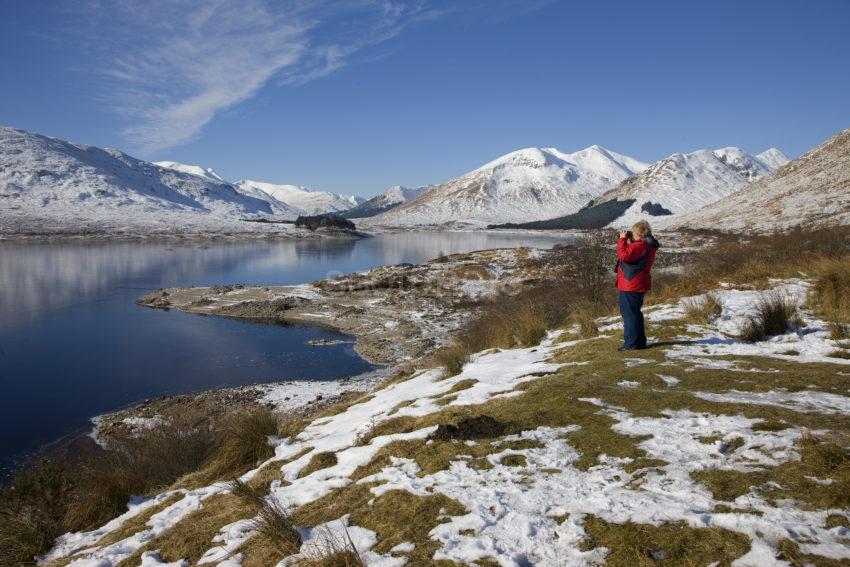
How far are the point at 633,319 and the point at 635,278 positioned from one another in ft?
2.04

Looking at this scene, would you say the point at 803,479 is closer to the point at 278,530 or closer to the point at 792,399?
the point at 792,399

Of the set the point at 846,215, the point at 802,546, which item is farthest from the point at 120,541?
the point at 846,215

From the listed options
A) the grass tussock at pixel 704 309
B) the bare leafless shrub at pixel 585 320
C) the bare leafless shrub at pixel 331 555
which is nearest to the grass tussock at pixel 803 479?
the bare leafless shrub at pixel 331 555

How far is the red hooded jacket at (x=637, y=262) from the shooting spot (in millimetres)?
7504

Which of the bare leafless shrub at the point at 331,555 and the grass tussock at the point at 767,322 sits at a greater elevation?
the grass tussock at the point at 767,322

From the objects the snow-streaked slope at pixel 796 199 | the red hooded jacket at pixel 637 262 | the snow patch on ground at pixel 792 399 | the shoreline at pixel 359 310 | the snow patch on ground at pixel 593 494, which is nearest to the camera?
the snow patch on ground at pixel 593 494

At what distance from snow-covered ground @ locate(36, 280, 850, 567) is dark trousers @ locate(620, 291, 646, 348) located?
2.94 ft

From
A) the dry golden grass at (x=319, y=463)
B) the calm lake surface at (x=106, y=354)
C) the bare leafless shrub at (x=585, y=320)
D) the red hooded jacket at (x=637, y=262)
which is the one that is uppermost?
the red hooded jacket at (x=637, y=262)

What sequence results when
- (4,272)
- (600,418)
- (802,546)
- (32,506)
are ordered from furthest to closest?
1. (4,272)
2. (32,506)
3. (600,418)
4. (802,546)

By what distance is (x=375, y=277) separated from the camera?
40312 millimetres

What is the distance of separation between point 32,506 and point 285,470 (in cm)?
337

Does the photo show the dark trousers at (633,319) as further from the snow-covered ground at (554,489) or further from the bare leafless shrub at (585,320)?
Answer: the bare leafless shrub at (585,320)

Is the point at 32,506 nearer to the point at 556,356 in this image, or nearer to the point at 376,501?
the point at 376,501

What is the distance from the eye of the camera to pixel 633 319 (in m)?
7.45
